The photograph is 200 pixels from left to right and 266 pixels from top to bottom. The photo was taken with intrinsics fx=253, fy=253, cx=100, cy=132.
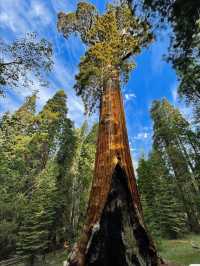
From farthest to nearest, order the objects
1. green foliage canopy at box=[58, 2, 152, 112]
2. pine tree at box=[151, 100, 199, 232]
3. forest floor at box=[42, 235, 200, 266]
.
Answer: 1. pine tree at box=[151, 100, 199, 232]
2. forest floor at box=[42, 235, 200, 266]
3. green foliage canopy at box=[58, 2, 152, 112]

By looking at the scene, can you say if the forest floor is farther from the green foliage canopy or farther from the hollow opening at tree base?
the green foliage canopy

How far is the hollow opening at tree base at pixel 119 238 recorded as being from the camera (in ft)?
16.9

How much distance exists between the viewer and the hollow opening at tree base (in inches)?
203

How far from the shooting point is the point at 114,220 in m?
5.54

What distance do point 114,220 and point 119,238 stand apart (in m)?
0.38

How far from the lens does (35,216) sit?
1731 centimetres

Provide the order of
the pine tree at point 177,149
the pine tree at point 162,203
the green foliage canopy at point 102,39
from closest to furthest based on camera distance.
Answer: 1. the green foliage canopy at point 102,39
2. the pine tree at point 162,203
3. the pine tree at point 177,149

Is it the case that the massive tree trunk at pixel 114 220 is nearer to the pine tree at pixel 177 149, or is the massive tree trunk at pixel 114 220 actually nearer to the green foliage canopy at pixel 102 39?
the green foliage canopy at pixel 102 39

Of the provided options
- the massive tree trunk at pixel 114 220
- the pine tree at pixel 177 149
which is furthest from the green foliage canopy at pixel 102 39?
the pine tree at pixel 177 149

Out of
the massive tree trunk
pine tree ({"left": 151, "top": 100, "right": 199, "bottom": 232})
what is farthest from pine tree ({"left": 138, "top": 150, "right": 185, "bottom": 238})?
the massive tree trunk

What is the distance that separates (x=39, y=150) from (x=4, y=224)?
493 inches

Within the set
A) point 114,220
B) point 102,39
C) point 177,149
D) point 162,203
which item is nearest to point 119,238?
point 114,220

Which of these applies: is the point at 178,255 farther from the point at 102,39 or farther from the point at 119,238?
the point at 102,39

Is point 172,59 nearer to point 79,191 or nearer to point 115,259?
point 115,259
